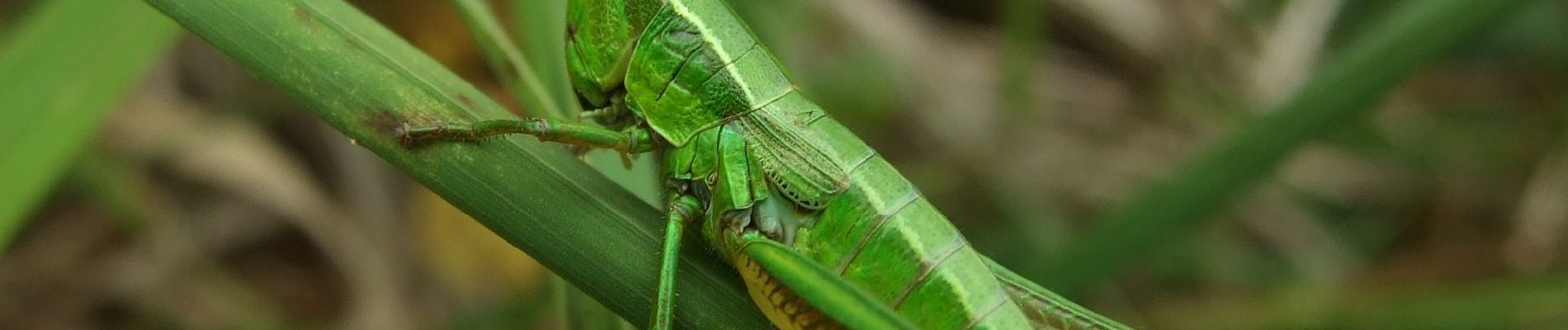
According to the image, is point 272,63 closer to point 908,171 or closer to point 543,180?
point 543,180

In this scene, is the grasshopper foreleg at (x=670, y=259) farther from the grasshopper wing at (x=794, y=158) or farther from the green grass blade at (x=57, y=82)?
the green grass blade at (x=57, y=82)

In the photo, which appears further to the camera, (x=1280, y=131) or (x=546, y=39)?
(x=1280, y=131)

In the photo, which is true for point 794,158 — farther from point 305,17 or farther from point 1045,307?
point 305,17

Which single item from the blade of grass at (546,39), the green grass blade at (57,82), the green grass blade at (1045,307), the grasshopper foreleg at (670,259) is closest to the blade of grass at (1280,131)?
the green grass blade at (1045,307)

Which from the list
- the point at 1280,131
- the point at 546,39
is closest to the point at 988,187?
the point at 1280,131

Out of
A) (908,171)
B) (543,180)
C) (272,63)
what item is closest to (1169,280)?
(908,171)

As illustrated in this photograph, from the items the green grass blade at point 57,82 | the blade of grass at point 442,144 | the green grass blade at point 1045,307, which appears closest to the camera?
the blade of grass at point 442,144

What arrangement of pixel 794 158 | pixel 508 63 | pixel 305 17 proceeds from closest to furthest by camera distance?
pixel 305 17
pixel 508 63
pixel 794 158
